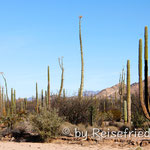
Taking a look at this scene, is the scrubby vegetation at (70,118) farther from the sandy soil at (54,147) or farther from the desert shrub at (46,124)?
the sandy soil at (54,147)

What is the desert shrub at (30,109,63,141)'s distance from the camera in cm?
1479

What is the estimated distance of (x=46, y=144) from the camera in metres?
14.2

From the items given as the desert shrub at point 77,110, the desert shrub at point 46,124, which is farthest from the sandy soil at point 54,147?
the desert shrub at point 77,110

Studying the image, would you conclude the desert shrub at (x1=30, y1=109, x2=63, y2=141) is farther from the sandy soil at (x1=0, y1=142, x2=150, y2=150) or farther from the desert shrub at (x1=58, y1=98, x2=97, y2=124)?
the desert shrub at (x1=58, y1=98, x2=97, y2=124)

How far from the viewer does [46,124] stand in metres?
15.0

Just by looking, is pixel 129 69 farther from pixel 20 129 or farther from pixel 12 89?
pixel 12 89

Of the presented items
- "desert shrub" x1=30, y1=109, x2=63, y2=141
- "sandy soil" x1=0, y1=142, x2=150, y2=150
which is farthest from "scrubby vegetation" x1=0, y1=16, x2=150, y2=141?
"sandy soil" x1=0, y1=142, x2=150, y2=150

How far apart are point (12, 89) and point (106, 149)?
20.7 m

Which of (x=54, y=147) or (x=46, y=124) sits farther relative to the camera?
(x=46, y=124)

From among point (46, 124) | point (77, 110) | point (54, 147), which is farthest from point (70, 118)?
point (54, 147)

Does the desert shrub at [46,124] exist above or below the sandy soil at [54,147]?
above

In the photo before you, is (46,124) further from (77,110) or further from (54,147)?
(77,110)

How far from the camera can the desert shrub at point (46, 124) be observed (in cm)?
1479

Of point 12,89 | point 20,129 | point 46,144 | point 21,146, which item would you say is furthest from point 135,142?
point 12,89
